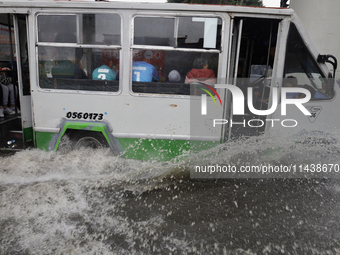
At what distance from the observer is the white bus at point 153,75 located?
4164 mm

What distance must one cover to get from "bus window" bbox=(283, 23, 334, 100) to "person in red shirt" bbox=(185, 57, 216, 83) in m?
1.16

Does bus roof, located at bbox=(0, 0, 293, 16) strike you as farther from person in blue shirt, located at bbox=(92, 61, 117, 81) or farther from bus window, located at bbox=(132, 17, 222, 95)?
person in blue shirt, located at bbox=(92, 61, 117, 81)

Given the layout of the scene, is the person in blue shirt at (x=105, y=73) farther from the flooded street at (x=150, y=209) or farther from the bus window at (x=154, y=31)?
the flooded street at (x=150, y=209)

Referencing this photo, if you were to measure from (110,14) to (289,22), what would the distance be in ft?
8.95

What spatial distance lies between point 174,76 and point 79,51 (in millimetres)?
1577

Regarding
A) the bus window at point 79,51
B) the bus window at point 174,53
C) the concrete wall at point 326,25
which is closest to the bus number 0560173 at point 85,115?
the bus window at point 79,51

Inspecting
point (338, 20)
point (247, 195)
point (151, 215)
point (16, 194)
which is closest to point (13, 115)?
point (16, 194)

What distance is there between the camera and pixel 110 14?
4234 mm

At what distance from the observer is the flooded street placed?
122 inches

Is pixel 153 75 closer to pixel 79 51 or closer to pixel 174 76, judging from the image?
pixel 174 76

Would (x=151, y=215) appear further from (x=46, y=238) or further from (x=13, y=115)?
(x=13, y=115)

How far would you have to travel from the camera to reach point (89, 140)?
15.6 ft

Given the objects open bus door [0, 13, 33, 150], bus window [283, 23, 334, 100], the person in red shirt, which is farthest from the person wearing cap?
open bus door [0, 13, 33, 150]

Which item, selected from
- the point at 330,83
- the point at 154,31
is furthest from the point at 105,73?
the point at 330,83
